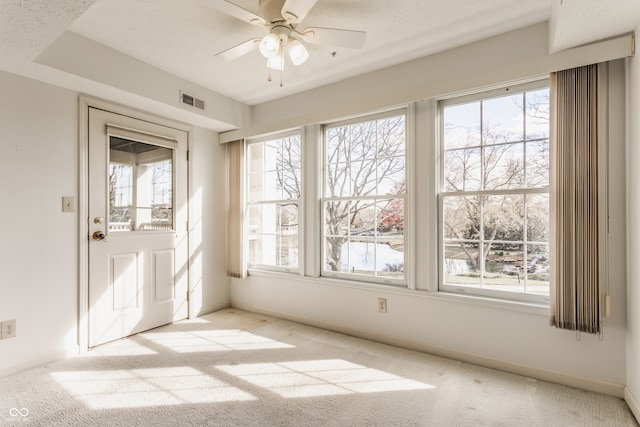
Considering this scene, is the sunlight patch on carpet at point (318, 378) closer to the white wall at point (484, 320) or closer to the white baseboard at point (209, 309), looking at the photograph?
the white wall at point (484, 320)

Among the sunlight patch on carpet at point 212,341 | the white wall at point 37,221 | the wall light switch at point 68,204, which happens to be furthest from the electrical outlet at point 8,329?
the sunlight patch on carpet at point 212,341

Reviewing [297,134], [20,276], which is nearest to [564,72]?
[297,134]

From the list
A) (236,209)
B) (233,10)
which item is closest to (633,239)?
(233,10)

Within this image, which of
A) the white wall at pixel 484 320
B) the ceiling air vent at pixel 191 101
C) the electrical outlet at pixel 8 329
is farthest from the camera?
the ceiling air vent at pixel 191 101

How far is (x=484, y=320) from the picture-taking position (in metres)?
2.49

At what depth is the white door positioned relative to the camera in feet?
9.45

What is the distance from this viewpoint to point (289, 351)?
2781mm

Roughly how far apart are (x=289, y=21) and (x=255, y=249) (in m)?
2.74

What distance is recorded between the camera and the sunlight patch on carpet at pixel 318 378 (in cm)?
217

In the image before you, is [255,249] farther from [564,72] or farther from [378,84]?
[564,72]

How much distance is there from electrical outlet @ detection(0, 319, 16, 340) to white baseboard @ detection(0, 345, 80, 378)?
0.75 ft

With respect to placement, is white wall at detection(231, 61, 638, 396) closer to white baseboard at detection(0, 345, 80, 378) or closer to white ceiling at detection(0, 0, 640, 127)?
white ceiling at detection(0, 0, 640, 127)

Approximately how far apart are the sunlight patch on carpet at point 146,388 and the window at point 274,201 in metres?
1.62

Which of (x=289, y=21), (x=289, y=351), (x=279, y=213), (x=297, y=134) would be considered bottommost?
(x=289, y=351)
